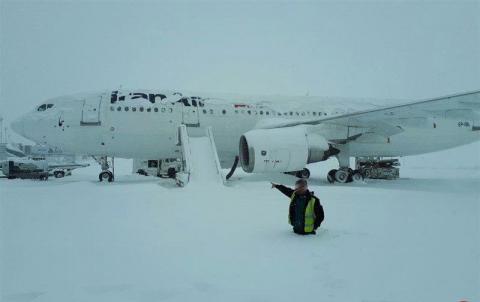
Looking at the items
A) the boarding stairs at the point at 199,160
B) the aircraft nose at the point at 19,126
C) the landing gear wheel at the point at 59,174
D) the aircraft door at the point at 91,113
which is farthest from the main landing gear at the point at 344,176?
the landing gear wheel at the point at 59,174

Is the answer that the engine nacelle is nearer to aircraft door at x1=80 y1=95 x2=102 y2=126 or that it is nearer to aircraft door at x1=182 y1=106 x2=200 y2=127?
aircraft door at x1=182 y1=106 x2=200 y2=127

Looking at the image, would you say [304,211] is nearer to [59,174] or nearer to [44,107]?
[44,107]

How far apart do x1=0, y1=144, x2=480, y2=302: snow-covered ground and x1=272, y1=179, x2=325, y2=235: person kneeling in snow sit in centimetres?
13

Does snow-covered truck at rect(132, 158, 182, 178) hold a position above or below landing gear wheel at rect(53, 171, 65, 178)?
above

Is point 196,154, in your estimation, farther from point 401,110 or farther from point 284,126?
point 401,110

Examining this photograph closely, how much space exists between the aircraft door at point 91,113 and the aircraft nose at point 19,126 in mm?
2249

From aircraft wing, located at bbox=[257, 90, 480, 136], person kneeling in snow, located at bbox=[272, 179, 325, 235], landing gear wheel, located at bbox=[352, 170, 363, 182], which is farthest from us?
landing gear wheel, located at bbox=[352, 170, 363, 182]

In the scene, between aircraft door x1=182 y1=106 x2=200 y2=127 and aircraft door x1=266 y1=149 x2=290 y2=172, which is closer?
aircraft door x1=266 y1=149 x2=290 y2=172

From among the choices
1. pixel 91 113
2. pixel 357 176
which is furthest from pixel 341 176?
pixel 91 113

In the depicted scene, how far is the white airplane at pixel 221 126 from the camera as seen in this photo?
1059 centimetres

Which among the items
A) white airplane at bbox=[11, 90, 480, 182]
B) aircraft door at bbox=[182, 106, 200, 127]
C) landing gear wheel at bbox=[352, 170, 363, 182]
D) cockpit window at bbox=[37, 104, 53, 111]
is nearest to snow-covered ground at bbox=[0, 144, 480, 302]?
white airplane at bbox=[11, 90, 480, 182]

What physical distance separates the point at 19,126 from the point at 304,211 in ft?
39.1

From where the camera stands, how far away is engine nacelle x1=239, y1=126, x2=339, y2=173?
10289 mm

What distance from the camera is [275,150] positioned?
34.1ft
